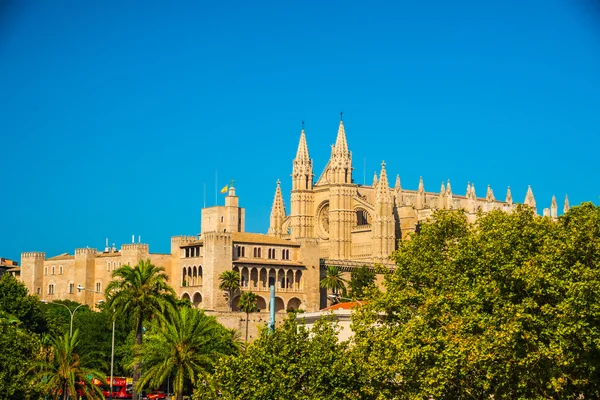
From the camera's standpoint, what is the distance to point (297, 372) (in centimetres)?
4694

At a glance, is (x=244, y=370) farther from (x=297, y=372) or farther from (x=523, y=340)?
(x=523, y=340)

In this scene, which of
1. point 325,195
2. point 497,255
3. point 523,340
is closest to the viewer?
point 523,340

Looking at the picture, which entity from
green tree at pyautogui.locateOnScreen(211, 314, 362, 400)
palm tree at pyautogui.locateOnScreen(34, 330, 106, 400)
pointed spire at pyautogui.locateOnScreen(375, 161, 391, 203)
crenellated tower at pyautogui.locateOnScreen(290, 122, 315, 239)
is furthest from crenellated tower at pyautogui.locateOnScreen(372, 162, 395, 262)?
green tree at pyautogui.locateOnScreen(211, 314, 362, 400)

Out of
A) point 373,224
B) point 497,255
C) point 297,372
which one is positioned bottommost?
point 297,372

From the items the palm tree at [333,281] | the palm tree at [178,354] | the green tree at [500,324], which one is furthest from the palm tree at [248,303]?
the green tree at [500,324]

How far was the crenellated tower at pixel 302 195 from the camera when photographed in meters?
150

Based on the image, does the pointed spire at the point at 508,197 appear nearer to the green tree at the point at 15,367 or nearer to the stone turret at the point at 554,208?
the stone turret at the point at 554,208

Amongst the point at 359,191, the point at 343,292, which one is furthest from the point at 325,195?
the point at 343,292

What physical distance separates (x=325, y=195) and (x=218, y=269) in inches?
1436

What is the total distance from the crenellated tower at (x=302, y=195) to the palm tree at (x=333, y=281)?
66.7 ft

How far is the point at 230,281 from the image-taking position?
115750 mm

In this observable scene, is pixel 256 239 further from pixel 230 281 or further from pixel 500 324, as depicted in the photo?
pixel 500 324

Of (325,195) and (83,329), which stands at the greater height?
(325,195)

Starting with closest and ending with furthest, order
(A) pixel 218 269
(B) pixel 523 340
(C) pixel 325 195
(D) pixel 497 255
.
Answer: (B) pixel 523 340, (D) pixel 497 255, (A) pixel 218 269, (C) pixel 325 195
